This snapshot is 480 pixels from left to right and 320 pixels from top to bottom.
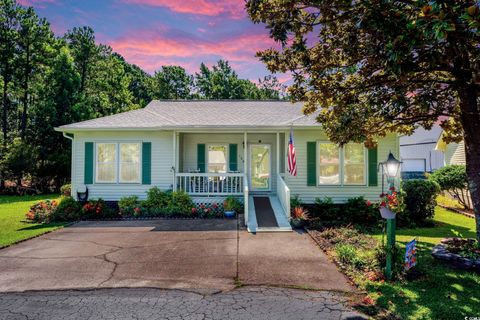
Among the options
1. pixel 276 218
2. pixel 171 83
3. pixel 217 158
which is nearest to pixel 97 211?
pixel 217 158

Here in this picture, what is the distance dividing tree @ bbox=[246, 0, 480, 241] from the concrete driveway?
3.23 metres

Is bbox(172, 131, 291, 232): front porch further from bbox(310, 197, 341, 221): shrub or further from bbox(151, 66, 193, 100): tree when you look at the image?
bbox(151, 66, 193, 100): tree

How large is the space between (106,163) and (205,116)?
481cm

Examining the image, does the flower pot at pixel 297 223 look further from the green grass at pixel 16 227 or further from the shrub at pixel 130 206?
the green grass at pixel 16 227

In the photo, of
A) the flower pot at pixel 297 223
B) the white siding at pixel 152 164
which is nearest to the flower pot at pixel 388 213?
the flower pot at pixel 297 223

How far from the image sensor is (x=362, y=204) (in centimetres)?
1008

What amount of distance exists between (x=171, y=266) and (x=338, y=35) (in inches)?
240

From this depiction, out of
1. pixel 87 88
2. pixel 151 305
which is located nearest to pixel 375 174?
pixel 151 305

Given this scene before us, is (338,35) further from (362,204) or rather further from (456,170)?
(456,170)

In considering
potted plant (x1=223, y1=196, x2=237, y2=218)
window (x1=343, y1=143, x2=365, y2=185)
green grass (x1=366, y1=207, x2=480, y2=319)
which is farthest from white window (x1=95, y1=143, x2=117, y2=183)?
green grass (x1=366, y1=207, x2=480, y2=319)

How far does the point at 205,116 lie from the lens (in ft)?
43.2

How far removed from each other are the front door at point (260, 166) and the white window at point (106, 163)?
236 inches

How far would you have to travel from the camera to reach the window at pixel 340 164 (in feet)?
36.4

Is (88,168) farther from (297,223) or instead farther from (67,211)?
(297,223)
